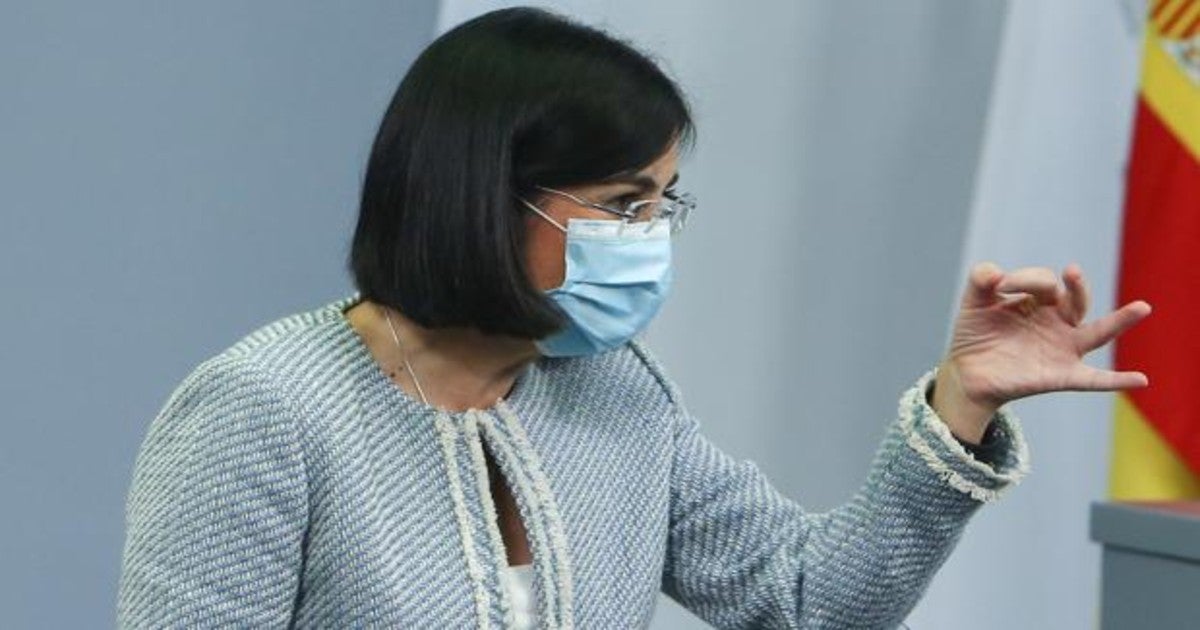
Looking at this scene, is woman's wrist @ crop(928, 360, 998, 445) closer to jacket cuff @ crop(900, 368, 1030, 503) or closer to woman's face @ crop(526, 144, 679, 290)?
jacket cuff @ crop(900, 368, 1030, 503)

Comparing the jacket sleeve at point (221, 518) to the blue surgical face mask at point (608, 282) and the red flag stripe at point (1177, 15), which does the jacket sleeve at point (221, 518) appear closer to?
the blue surgical face mask at point (608, 282)

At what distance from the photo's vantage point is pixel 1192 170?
2166 millimetres

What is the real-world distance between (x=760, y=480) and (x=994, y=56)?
107cm

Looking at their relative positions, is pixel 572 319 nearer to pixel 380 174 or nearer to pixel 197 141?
pixel 380 174

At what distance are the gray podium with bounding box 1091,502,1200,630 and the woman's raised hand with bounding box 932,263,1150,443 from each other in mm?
204

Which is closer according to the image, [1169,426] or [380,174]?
[380,174]

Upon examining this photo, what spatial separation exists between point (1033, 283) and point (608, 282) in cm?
34

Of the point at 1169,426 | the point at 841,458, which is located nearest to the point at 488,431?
the point at 1169,426

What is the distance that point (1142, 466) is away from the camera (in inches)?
86.4

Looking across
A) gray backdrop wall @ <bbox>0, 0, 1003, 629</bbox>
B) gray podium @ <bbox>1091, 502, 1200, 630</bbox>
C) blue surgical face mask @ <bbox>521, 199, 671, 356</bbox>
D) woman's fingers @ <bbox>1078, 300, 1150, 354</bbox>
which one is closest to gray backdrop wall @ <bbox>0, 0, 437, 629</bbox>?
gray backdrop wall @ <bbox>0, 0, 1003, 629</bbox>

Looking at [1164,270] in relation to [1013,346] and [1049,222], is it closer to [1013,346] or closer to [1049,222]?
[1049,222]

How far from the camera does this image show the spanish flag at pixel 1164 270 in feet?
7.10

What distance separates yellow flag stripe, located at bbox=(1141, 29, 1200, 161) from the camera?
216 cm

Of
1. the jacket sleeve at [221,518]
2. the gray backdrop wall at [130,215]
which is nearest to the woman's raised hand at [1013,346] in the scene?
the jacket sleeve at [221,518]
